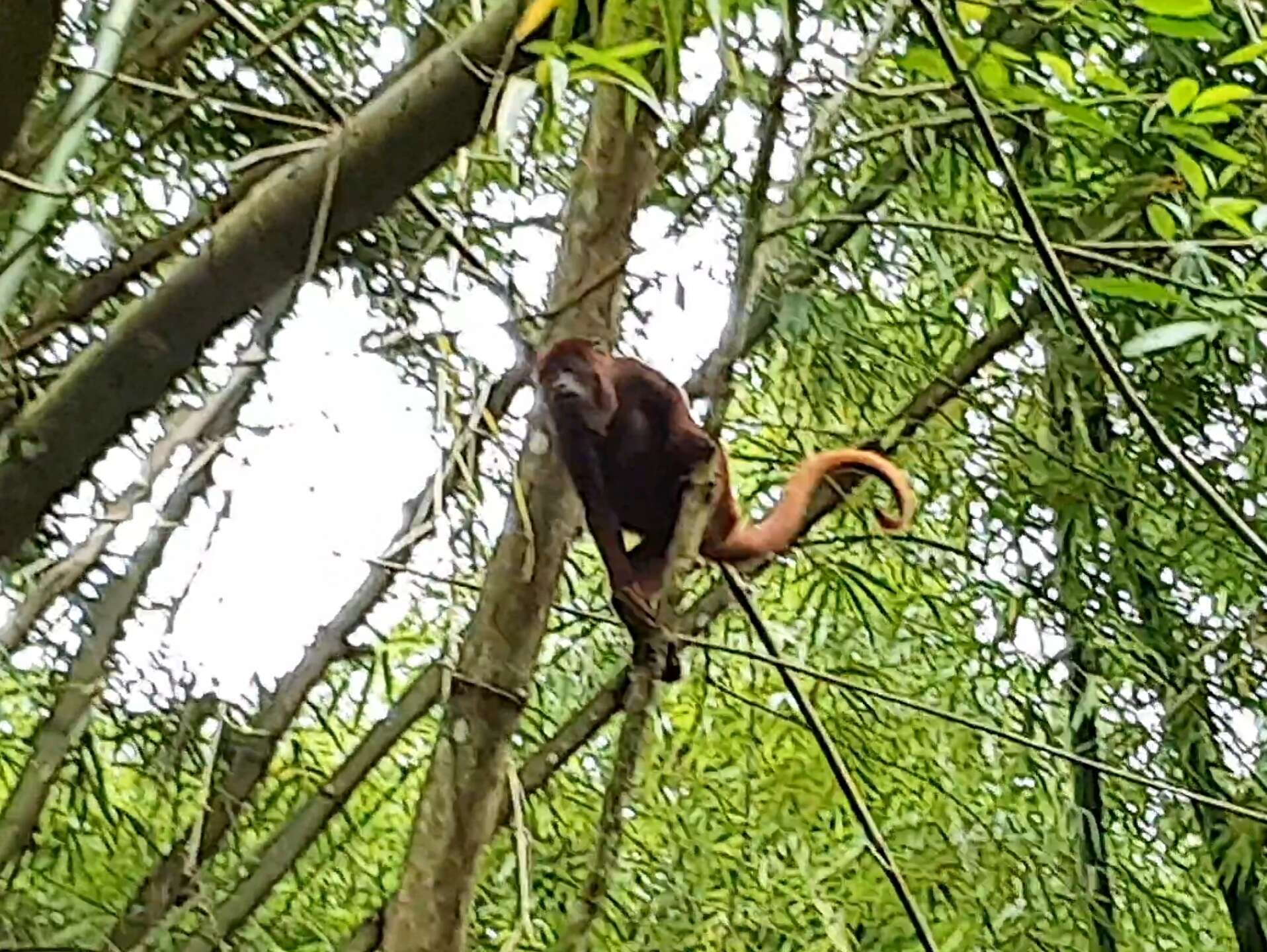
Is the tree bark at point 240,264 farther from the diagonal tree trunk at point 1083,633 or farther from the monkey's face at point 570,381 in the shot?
the diagonal tree trunk at point 1083,633

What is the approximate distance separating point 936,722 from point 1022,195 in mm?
1233

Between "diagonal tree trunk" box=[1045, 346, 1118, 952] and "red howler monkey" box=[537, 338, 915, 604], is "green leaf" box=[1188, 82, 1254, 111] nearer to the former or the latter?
"red howler monkey" box=[537, 338, 915, 604]

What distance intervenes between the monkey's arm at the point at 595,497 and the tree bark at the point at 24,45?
1.28 ft

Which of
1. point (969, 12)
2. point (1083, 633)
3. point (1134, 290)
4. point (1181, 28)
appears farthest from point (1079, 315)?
point (1083, 633)

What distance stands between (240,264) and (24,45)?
25 centimetres

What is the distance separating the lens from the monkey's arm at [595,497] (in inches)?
43.8

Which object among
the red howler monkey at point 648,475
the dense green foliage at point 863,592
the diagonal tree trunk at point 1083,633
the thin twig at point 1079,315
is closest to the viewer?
the thin twig at point 1079,315

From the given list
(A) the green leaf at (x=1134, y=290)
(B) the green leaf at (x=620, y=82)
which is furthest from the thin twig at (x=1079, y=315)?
(B) the green leaf at (x=620, y=82)

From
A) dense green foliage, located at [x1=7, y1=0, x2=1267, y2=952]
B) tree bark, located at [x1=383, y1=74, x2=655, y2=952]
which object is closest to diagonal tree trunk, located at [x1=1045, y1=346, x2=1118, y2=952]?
dense green foliage, located at [x1=7, y1=0, x2=1267, y2=952]

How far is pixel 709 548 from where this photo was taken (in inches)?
47.9

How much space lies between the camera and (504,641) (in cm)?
91

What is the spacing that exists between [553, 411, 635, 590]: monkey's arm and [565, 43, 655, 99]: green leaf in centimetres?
32

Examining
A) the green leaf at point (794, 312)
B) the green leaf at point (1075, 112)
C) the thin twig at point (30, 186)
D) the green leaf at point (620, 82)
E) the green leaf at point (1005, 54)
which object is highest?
the green leaf at point (794, 312)

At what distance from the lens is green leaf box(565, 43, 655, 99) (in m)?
0.78
